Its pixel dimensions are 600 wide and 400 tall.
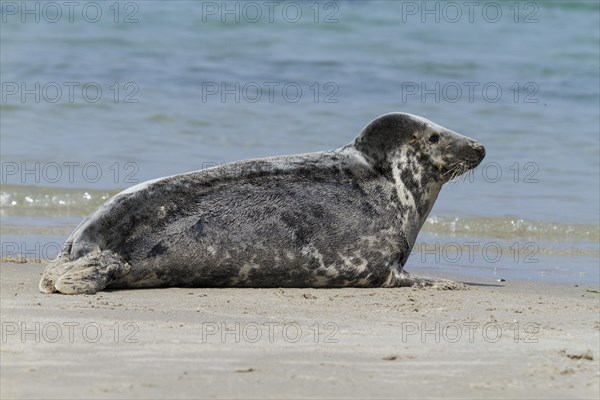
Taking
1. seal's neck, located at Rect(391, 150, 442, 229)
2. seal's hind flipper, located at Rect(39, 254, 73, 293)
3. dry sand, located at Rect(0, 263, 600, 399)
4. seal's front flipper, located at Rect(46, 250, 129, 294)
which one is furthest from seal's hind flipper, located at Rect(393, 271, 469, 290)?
seal's hind flipper, located at Rect(39, 254, 73, 293)

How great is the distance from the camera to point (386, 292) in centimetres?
751

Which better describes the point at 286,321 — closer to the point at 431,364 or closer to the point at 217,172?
the point at 431,364

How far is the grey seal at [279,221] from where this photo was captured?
23.8ft

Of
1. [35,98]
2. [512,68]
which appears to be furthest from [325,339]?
[512,68]

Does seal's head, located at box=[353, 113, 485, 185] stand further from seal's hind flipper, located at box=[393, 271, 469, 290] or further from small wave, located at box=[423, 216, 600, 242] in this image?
small wave, located at box=[423, 216, 600, 242]

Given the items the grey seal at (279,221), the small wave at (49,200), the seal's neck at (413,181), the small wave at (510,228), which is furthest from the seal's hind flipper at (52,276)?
the small wave at (510,228)

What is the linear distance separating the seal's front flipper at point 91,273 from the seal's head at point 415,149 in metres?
1.85

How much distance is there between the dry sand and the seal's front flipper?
0.09 metres

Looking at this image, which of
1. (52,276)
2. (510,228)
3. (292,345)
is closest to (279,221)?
(52,276)

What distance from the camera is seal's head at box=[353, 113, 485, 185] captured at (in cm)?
798

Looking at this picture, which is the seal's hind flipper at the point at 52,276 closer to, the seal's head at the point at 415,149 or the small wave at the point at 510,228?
the seal's head at the point at 415,149

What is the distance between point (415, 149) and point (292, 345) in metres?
2.94

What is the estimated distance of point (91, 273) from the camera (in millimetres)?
7035

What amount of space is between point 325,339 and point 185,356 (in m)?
0.78
